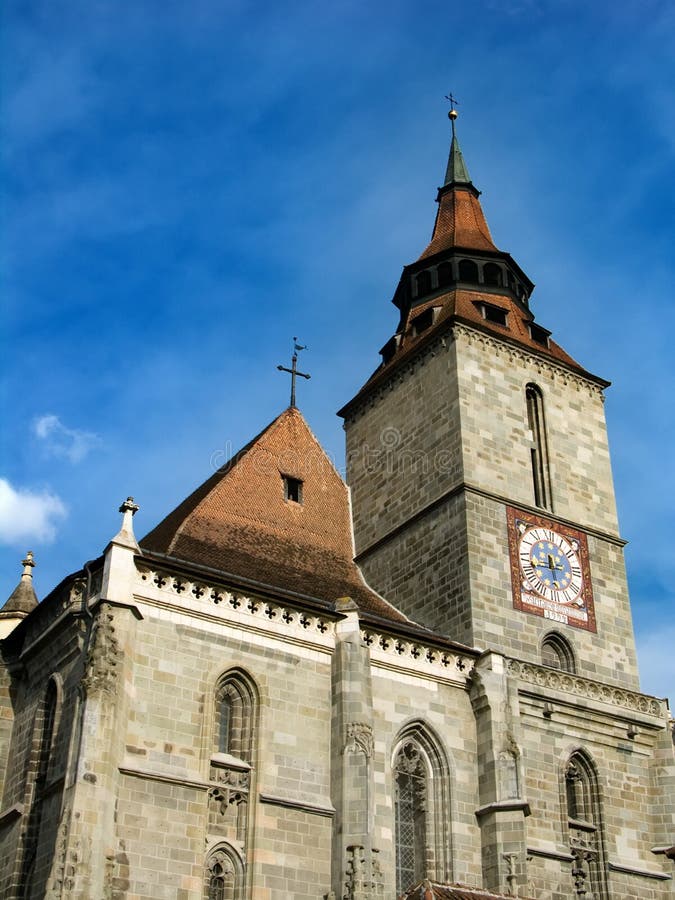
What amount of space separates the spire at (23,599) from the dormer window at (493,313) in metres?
11.3

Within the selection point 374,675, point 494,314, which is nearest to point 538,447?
point 494,314

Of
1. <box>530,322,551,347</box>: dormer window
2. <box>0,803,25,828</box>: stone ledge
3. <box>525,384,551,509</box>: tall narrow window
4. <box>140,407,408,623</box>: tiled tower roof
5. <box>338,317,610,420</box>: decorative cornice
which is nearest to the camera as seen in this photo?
<box>0,803,25,828</box>: stone ledge

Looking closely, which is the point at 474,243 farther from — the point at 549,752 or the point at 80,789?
the point at 80,789

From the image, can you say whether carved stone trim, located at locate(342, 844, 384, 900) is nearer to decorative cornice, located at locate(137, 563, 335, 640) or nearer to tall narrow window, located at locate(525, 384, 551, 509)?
decorative cornice, located at locate(137, 563, 335, 640)

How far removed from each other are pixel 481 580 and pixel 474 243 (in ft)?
35.1

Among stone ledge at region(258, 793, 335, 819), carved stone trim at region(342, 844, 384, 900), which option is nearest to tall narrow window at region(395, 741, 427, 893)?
carved stone trim at region(342, 844, 384, 900)

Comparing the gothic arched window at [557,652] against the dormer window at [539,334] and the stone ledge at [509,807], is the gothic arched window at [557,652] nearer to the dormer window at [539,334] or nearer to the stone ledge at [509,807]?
the stone ledge at [509,807]

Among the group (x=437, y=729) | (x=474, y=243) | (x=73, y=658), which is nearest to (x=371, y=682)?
(x=437, y=729)

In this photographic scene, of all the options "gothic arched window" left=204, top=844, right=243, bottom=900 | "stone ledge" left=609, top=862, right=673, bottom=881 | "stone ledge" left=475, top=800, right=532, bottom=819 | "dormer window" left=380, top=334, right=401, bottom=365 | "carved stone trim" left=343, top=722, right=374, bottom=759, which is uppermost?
"dormer window" left=380, top=334, right=401, bottom=365

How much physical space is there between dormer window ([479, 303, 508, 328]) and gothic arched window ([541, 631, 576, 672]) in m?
7.81

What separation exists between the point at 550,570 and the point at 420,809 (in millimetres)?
5891

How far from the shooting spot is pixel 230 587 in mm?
18984

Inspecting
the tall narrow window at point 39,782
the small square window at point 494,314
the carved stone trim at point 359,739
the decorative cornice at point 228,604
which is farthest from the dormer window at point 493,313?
the tall narrow window at point 39,782

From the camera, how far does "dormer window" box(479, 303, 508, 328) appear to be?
27.1m
